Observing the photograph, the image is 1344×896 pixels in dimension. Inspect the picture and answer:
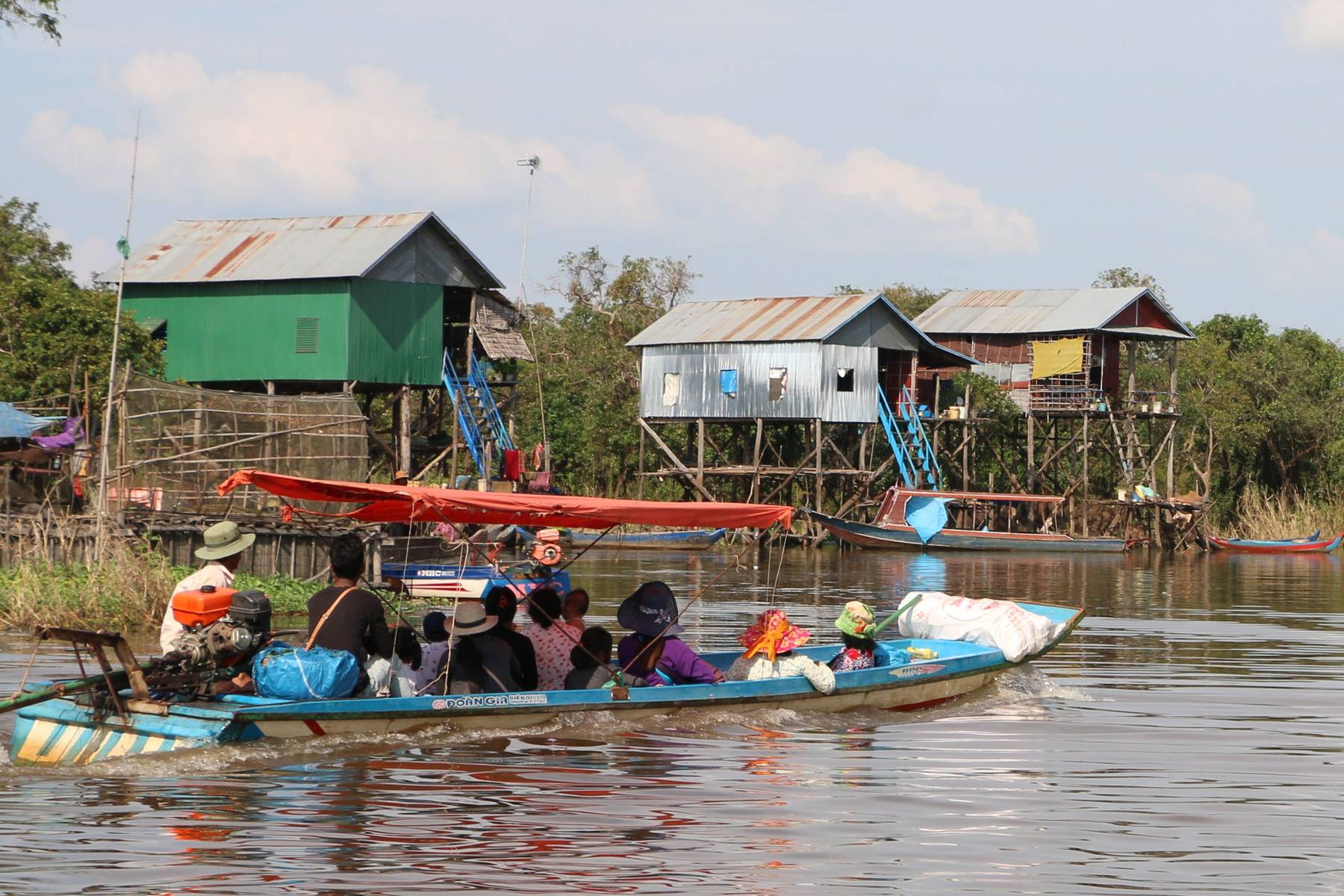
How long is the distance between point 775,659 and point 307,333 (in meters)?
23.0

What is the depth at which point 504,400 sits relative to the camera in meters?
38.3

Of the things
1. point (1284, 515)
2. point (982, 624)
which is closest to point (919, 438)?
point (1284, 515)

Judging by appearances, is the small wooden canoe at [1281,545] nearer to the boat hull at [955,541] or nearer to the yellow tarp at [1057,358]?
the boat hull at [955,541]

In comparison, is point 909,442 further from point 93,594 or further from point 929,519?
point 93,594

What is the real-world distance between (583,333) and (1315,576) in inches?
992

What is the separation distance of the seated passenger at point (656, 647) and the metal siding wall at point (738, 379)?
29019 millimetres

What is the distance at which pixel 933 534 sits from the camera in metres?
40.7

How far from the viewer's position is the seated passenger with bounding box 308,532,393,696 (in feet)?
35.2

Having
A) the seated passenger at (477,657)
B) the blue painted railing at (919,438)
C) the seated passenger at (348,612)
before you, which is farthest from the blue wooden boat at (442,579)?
the blue painted railing at (919,438)

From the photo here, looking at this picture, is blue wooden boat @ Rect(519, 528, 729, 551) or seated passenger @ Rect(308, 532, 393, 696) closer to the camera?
seated passenger @ Rect(308, 532, 393, 696)

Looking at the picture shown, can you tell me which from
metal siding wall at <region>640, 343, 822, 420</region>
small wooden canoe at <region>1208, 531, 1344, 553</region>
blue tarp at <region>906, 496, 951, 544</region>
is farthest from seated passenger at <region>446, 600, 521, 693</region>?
small wooden canoe at <region>1208, 531, 1344, 553</region>

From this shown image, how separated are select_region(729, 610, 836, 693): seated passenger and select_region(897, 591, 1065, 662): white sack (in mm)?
2318

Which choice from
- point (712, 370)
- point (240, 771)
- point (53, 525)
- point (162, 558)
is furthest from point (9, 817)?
point (712, 370)

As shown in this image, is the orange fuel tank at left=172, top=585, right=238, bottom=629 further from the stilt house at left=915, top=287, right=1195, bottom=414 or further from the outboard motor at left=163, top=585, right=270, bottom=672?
the stilt house at left=915, top=287, right=1195, bottom=414
